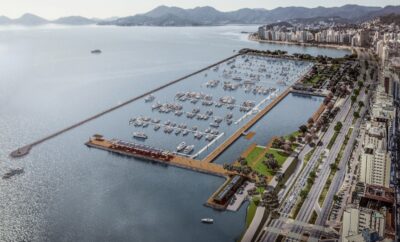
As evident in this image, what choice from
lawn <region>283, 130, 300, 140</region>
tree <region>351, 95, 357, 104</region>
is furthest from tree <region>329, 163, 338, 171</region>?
tree <region>351, 95, 357, 104</region>

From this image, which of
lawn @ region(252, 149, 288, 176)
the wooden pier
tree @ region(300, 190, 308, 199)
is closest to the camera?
tree @ region(300, 190, 308, 199)

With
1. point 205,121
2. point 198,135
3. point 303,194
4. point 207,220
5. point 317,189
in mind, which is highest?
point 205,121

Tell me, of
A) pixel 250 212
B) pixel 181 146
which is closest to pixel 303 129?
pixel 181 146

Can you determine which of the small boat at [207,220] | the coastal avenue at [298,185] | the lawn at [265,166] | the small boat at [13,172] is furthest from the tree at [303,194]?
the small boat at [13,172]

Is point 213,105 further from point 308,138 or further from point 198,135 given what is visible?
point 308,138

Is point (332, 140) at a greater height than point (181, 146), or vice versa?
point (181, 146)

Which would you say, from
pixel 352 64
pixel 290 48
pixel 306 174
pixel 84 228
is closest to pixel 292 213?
pixel 306 174

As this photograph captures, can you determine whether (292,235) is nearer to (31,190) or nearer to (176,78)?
(31,190)

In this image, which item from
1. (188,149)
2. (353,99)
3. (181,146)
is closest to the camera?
(188,149)

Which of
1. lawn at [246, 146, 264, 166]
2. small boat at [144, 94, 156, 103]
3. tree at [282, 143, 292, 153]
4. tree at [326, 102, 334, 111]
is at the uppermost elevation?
small boat at [144, 94, 156, 103]

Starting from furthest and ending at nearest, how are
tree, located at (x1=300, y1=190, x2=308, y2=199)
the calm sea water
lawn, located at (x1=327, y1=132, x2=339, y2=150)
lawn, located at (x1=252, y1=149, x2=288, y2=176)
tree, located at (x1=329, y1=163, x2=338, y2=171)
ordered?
lawn, located at (x1=327, y1=132, x2=339, y2=150), lawn, located at (x1=252, y1=149, x2=288, y2=176), tree, located at (x1=329, y1=163, x2=338, y2=171), tree, located at (x1=300, y1=190, x2=308, y2=199), the calm sea water

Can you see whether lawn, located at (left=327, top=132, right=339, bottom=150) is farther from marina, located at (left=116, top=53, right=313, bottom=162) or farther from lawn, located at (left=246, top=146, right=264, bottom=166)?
marina, located at (left=116, top=53, right=313, bottom=162)
